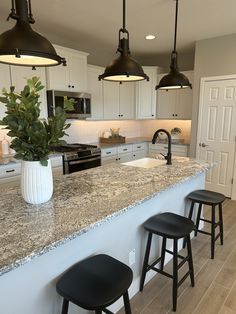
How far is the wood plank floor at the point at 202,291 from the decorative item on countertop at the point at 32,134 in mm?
1226

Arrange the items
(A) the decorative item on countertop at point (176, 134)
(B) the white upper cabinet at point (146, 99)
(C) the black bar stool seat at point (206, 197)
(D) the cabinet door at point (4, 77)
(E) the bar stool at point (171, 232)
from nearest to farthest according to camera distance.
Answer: (E) the bar stool at point (171, 232) → (C) the black bar stool seat at point (206, 197) → (D) the cabinet door at point (4, 77) → (A) the decorative item on countertop at point (176, 134) → (B) the white upper cabinet at point (146, 99)

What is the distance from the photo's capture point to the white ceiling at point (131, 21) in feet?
9.78

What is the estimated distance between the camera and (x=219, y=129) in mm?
4379

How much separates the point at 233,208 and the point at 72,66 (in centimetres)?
362

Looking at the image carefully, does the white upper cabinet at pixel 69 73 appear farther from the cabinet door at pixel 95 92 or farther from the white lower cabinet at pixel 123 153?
the white lower cabinet at pixel 123 153

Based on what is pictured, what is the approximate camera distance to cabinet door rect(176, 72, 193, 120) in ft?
16.5

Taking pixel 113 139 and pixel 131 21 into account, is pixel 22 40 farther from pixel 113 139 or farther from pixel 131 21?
pixel 113 139

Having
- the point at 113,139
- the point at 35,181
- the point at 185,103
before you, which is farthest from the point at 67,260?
the point at 185,103

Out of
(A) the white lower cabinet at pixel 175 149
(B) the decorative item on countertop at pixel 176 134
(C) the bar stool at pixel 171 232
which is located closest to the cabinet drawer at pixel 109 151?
(A) the white lower cabinet at pixel 175 149

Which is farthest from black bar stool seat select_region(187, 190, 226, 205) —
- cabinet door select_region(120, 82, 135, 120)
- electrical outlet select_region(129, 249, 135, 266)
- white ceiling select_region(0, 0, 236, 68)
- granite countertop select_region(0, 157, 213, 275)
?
cabinet door select_region(120, 82, 135, 120)

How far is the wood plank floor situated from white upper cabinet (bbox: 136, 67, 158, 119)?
3531 millimetres

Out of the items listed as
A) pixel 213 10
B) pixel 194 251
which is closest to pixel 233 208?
pixel 194 251

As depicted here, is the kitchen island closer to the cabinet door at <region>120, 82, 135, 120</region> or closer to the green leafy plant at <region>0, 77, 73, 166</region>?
the green leafy plant at <region>0, 77, 73, 166</region>

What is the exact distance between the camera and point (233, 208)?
3.99 meters
